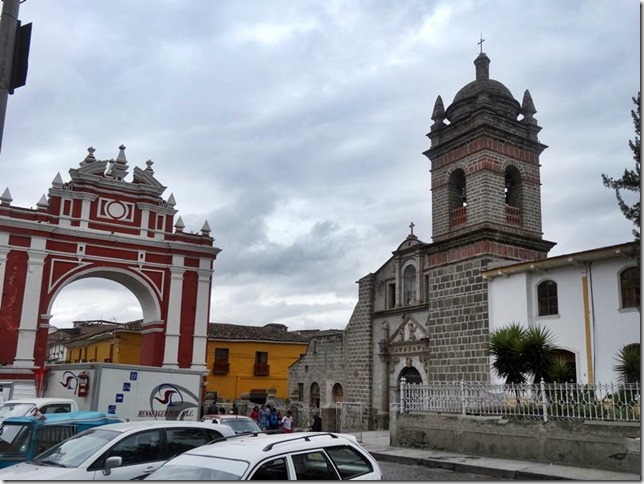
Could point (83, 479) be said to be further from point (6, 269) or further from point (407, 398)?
point (6, 269)

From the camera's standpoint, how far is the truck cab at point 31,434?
8.96 meters

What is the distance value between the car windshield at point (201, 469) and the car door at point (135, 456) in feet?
5.19

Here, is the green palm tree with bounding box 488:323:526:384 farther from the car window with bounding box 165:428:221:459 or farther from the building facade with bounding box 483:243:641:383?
the car window with bounding box 165:428:221:459

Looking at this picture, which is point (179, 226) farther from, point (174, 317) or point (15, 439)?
point (15, 439)

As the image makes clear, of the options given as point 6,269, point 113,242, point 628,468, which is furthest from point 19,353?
point 628,468

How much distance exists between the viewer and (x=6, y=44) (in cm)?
496

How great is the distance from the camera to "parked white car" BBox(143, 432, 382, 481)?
5359 mm

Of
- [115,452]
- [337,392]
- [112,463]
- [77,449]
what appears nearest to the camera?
[112,463]

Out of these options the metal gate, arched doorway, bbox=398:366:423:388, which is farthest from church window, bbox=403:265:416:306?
the metal gate

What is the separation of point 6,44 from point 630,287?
545 inches

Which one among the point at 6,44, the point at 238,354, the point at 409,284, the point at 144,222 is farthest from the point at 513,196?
the point at 238,354

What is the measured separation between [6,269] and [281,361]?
1958cm

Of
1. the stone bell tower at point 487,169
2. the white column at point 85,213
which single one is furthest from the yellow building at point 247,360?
the stone bell tower at point 487,169

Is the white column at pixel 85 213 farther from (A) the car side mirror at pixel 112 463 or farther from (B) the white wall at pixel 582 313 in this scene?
(A) the car side mirror at pixel 112 463
